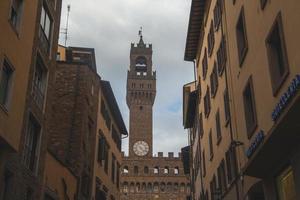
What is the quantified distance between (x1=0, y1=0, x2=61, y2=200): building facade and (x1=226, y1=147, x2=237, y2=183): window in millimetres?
8633

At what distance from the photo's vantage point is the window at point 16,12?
1822 centimetres

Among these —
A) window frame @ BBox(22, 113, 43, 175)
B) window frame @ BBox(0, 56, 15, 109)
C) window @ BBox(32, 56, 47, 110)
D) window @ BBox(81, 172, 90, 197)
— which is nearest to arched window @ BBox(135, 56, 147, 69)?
window @ BBox(81, 172, 90, 197)

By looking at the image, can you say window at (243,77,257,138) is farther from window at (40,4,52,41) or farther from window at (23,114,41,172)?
window at (40,4,52,41)

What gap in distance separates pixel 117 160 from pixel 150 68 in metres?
80.2

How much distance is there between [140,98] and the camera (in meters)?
119

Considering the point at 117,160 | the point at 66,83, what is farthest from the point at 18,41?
the point at 117,160

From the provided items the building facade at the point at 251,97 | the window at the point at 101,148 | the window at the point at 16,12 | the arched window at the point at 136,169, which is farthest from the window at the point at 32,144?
the arched window at the point at 136,169

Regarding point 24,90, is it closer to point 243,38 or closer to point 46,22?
point 46,22

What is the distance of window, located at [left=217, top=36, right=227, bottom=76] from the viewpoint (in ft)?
81.2

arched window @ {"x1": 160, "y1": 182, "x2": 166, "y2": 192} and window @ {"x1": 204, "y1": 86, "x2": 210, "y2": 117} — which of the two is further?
arched window @ {"x1": 160, "y1": 182, "x2": 166, "y2": 192}

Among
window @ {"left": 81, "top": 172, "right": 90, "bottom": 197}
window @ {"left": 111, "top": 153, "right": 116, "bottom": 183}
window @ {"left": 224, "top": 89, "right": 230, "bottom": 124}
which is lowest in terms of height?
window @ {"left": 81, "top": 172, "right": 90, "bottom": 197}

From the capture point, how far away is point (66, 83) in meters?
31.7

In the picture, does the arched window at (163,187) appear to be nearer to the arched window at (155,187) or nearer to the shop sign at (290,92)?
the arched window at (155,187)

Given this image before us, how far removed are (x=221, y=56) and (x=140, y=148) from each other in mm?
83272
